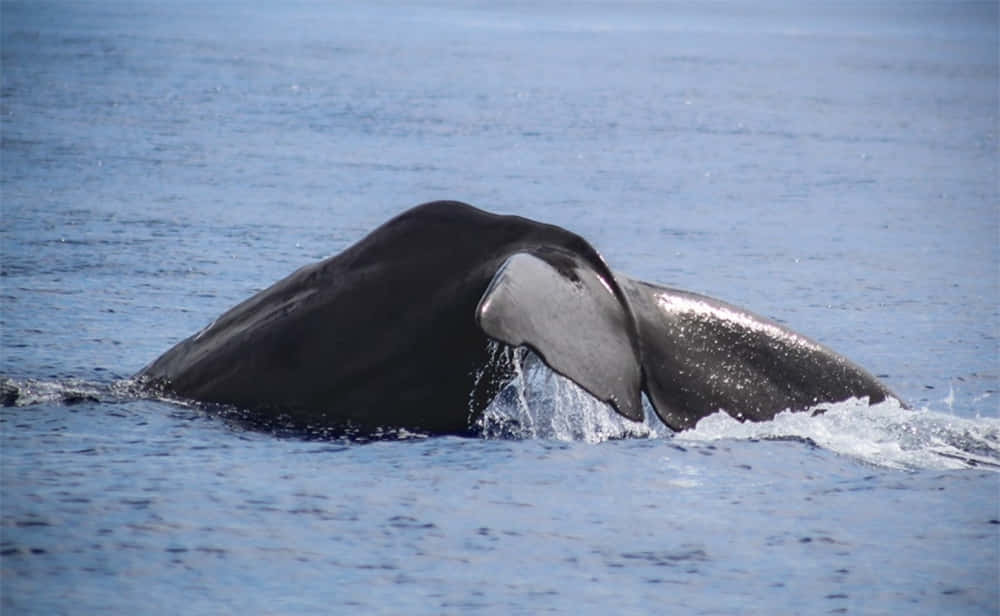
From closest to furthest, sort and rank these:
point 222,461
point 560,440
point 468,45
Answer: point 222,461 < point 560,440 < point 468,45

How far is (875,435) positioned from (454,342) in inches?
64.2

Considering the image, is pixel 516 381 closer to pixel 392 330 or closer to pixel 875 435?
pixel 392 330

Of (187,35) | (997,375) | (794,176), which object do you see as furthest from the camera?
(187,35)

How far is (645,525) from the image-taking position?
5.07 meters

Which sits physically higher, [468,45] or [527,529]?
[468,45]

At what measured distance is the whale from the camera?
17.1 ft

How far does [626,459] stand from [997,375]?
2940 millimetres

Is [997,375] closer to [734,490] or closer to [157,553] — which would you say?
[734,490]

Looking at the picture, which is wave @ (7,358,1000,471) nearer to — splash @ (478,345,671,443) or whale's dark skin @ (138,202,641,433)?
splash @ (478,345,671,443)

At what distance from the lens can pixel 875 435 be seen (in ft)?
19.3

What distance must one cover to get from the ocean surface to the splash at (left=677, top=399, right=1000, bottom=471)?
1 centimetres

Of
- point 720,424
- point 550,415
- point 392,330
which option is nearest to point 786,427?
point 720,424

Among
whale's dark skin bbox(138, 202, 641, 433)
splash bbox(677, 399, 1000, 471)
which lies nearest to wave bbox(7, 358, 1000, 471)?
splash bbox(677, 399, 1000, 471)

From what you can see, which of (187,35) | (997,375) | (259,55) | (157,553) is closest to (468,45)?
(187,35)
